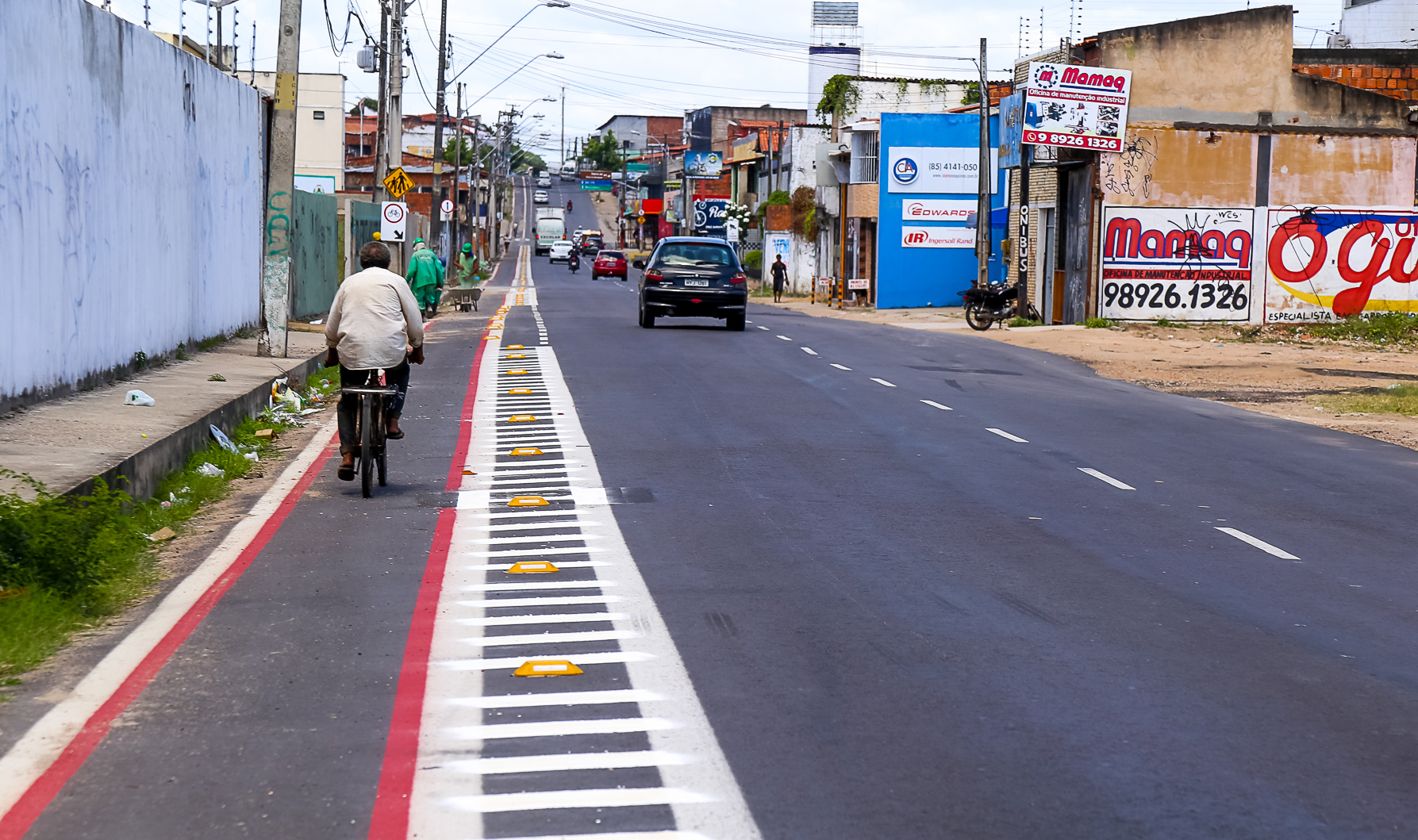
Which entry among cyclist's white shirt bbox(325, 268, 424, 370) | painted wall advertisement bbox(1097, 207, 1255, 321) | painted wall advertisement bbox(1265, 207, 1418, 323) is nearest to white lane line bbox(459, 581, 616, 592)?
cyclist's white shirt bbox(325, 268, 424, 370)

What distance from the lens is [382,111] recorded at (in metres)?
36.0

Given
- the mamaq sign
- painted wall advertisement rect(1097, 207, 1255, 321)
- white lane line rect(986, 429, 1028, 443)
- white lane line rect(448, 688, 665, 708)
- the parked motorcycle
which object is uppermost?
the mamaq sign

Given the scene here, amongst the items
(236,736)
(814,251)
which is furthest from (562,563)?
(814,251)

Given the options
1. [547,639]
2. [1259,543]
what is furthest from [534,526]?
[1259,543]

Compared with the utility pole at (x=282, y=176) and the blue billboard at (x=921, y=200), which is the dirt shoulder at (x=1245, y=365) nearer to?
the utility pole at (x=282, y=176)

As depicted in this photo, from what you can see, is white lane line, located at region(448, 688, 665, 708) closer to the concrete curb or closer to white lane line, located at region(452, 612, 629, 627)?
white lane line, located at region(452, 612, 629, 627)

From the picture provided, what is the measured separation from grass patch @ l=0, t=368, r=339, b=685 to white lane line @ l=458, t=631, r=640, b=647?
72.6 inches

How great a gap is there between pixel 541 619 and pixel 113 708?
204cm

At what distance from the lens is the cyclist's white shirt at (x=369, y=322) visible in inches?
438

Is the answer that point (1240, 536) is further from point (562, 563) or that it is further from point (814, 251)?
point (814, 251)

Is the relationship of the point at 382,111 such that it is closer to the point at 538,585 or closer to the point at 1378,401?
the point at 1378,401

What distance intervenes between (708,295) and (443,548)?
70.2 feet

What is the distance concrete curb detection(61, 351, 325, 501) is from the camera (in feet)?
33.3

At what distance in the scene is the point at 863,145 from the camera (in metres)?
60.6
